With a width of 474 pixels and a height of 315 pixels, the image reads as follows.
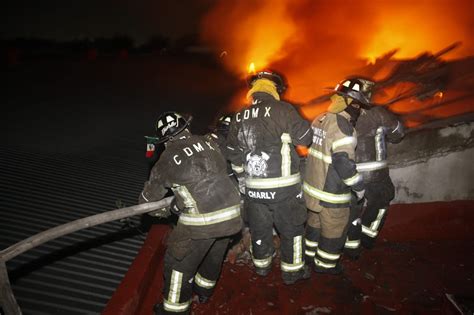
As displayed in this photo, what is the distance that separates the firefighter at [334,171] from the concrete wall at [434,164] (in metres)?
1.55

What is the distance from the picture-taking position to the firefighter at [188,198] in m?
3.18

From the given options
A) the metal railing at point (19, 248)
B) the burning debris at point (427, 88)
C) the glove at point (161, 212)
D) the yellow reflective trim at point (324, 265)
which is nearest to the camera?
the metal railing at point (19, 248)

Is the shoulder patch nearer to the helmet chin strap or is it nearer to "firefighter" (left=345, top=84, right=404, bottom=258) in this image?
the helmet chin strap

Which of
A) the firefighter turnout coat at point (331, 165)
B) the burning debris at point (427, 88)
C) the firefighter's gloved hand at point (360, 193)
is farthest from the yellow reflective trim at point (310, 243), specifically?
the burning debris at point (427, 88)

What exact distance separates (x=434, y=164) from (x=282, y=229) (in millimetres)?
2802

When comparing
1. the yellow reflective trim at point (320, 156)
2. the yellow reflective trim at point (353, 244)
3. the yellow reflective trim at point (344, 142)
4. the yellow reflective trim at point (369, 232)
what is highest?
the yellow reflective trim at point (344, 142)

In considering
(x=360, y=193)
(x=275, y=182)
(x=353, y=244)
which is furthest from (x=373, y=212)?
(x=275, y=182)

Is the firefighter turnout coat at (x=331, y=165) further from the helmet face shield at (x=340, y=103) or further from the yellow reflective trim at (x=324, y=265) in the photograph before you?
the yellow reflective trim at (x=324, y=265)

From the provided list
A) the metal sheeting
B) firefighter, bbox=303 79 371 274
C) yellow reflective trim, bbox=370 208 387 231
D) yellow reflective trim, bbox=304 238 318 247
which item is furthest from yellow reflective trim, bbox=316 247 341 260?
the metal sheeting

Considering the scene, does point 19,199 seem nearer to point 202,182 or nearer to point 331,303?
point 202,182

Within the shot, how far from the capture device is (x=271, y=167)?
12.0 ft

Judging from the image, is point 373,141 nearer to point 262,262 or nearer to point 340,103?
point 340,103

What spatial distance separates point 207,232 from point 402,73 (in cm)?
530

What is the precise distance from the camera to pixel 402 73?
6539mm
